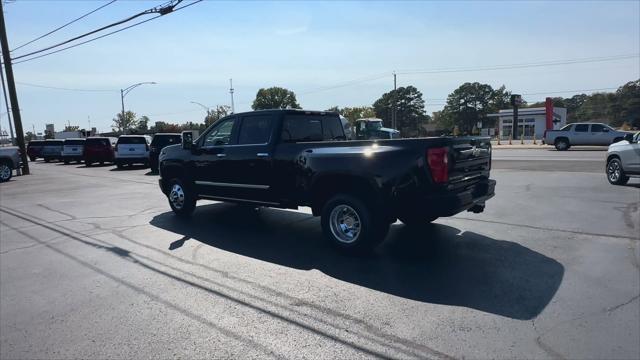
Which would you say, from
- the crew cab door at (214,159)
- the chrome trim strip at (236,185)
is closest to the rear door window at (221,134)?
the crew cab door at (214,159)


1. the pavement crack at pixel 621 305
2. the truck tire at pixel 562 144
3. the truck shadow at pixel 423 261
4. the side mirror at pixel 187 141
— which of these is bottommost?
the truck tire at pixel 562 144

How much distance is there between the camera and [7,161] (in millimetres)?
19719

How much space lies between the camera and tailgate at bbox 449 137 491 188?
17.9ft

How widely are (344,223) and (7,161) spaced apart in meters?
20.0

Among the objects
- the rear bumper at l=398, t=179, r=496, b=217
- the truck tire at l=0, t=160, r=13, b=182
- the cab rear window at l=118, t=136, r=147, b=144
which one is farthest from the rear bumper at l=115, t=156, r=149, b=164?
the rear bumper at l=398, t=179, r=496, b=217

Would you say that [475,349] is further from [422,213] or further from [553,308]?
[422,213]

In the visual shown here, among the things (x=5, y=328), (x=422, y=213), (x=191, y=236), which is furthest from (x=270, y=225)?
(x=5, y=328)

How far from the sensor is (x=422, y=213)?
5.35 meters

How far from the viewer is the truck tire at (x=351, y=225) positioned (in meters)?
5.66

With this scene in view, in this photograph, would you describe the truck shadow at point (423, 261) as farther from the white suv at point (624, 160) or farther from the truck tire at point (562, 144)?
the truck tire at point (562, 144)

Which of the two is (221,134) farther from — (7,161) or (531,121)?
(531,121)

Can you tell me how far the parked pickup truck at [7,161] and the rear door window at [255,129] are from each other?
57.1 ft

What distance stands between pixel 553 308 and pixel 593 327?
410mm

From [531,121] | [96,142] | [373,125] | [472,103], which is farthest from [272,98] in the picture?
[96,142]
